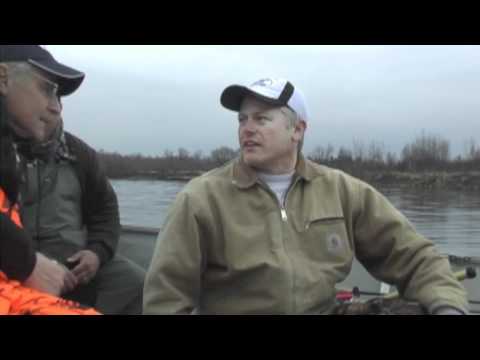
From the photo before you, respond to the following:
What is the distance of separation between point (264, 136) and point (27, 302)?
55.7 inches

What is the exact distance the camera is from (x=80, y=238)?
10.8ft

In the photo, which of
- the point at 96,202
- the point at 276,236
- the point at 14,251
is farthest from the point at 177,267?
the point at 96,202

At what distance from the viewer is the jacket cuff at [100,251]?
11.0 feet

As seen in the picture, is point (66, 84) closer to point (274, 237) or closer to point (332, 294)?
point (274, 237)

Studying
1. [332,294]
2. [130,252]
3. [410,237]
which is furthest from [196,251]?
[130,252]

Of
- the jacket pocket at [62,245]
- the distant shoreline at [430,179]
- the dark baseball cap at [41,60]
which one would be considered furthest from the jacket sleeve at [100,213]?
the distant shoreline at [430,179]

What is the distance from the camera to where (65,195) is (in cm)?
321

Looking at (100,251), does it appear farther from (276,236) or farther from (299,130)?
(299,130)

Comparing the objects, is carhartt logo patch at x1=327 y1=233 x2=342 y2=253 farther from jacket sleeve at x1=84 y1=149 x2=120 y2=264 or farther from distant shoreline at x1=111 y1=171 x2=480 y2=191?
distant shoreline at x1=111 y1=171 x2=480 y2=191

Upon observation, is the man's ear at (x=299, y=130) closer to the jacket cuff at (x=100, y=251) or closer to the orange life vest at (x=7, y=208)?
the jacket cuff at (x=100, y=251)

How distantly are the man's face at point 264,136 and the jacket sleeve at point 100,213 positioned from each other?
3.08 feet
